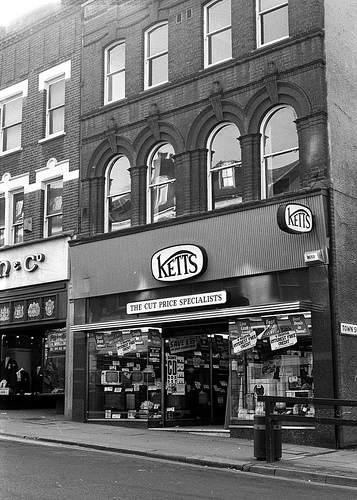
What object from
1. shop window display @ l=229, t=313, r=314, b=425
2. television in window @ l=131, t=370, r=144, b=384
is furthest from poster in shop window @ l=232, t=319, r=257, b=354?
television in window @ l=131, t=370, r=144, b=384

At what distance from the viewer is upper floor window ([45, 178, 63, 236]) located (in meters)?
23.1

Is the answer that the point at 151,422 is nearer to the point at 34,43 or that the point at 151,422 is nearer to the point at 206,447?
the point at 206,447

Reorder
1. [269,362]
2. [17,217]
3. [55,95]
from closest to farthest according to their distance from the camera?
[269,362]
[55,95]
[17,217]

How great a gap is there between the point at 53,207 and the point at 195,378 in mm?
7411

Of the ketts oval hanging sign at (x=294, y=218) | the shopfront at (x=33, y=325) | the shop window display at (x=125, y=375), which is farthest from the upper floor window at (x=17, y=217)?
the ketts oval hanging sign at (x=294, y=218)

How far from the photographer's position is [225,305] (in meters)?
18.1

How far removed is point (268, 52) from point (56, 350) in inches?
443

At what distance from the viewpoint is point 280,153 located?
18.1 m

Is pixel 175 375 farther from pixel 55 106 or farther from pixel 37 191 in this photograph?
pixel 55 106

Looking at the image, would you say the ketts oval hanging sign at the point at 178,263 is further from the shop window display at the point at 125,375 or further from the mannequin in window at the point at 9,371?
the mannequin in window at the point at 9,371

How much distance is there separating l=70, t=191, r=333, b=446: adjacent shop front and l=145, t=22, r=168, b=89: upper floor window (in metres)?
4.57

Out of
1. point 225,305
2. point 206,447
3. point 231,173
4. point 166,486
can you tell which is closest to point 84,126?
point 231,173

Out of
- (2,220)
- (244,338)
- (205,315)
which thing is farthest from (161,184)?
(2,220)

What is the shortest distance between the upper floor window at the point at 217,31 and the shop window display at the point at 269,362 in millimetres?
7229
